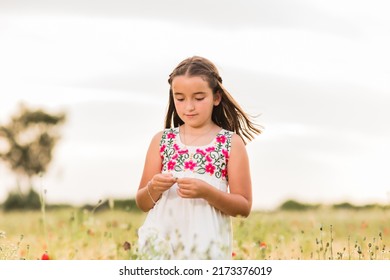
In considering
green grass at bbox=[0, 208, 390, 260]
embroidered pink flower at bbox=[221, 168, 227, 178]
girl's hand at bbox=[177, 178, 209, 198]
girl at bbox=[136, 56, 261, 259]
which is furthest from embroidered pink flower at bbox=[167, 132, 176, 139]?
green grass at bbox=[0, 208, 390, 260]

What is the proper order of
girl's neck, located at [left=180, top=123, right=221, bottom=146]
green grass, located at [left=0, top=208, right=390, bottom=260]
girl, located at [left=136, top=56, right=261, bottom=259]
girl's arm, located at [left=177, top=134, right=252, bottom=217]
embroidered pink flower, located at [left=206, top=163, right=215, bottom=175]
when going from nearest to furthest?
girl's arm, located at [left=177, top=134, right=252, bottom=217] → girl, located at [left=136, top=56, right=261, bottom=259] → embroidered pink flower, located at [left=206, top=163, right=215, bottom=175] → girl's neck, located at [left=180, top=123, right=221, bottom=146] → green grass, located at [left=0, top=208, right=390, bottom=260]

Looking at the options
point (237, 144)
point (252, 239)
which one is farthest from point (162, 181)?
point (252, 239)

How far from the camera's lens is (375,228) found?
698 cm

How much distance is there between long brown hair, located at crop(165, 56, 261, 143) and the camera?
14.9 ft

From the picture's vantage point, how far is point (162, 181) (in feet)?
13.8

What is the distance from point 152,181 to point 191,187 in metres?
0.28

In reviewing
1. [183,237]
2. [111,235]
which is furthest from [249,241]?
[183,237]

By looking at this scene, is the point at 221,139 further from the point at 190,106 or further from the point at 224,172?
the point at 190,106

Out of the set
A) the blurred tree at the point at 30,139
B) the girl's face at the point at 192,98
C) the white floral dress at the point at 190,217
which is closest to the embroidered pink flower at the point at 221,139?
the white floral dress at the point at 190,217

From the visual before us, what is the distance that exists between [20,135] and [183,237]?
13.3 m

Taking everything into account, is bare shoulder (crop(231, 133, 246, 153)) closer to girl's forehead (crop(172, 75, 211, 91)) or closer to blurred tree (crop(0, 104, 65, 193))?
girl's forehead (crop(172, 75, 211, 91))

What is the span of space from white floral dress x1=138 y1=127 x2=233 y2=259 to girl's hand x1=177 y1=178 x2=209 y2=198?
0.26m

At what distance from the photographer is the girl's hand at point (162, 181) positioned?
4.21 meters
